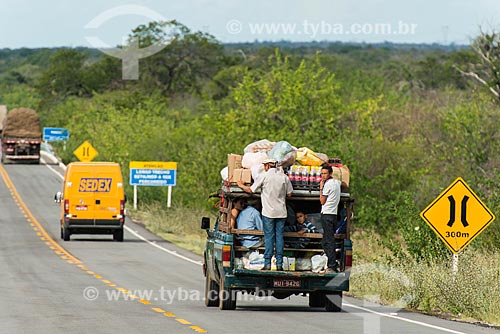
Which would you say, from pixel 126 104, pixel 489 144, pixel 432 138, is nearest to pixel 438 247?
pixel 489 144

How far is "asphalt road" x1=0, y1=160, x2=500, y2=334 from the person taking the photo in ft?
50.6

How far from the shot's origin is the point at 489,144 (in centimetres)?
4412

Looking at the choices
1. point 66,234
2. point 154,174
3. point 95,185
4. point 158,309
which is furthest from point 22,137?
point 158,309

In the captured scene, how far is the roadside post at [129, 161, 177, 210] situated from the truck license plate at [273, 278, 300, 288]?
3237cm

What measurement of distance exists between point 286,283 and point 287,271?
181mm

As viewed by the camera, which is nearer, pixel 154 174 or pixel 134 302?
pixel 134 302

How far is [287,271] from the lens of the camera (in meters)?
17.6

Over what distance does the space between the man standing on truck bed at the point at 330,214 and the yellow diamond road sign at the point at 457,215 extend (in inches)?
105

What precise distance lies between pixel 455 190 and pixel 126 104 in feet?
274

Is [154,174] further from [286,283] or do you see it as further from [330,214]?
[330,214]

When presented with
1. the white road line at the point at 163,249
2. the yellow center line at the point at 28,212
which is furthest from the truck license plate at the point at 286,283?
the yellow center line at the point at 28,212

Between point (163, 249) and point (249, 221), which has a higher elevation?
point (249, 221)

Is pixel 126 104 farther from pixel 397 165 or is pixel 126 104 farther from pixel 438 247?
pixel 438 247

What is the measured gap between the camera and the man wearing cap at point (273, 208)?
57.1ft
